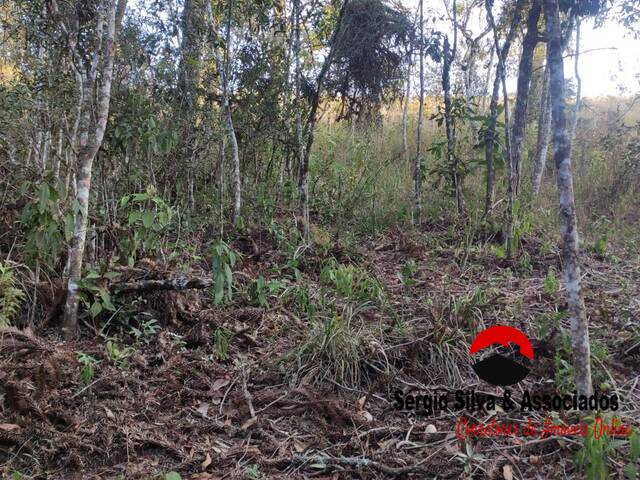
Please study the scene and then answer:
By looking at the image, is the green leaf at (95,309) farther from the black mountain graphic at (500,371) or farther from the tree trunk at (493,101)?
the tree trunk at (493,101)

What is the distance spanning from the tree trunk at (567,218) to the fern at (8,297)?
312 cm

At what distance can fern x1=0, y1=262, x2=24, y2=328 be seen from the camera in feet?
10.2

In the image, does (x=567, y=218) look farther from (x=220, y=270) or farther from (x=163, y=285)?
(x=163, y=285)

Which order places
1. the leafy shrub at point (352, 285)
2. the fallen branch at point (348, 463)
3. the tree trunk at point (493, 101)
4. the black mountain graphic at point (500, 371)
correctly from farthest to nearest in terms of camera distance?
the tree trunk at point (493, 101)
the leafy shrub at point (352, 285)
the black mountain graphic at point (500, 371)
the fallen branch at point (348, 463)

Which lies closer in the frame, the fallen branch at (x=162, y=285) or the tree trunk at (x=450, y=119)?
the fallen branch at (x=162, y=285)

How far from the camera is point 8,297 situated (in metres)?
3.13

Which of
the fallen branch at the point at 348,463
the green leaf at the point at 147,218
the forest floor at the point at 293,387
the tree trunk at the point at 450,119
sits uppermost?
the tree trunk at the point at 450,119

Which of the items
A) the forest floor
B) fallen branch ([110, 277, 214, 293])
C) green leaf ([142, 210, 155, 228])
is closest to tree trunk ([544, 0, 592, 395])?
the forest floor

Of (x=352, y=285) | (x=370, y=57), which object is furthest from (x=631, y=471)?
(x=370, y=57)

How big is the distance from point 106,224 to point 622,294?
428 cm

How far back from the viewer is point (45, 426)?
8.12 feet

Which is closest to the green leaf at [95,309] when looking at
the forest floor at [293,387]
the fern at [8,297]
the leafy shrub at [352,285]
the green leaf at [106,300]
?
the green leaf at [106,300]

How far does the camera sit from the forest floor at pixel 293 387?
2.38 meters

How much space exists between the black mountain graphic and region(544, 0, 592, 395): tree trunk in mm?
596
